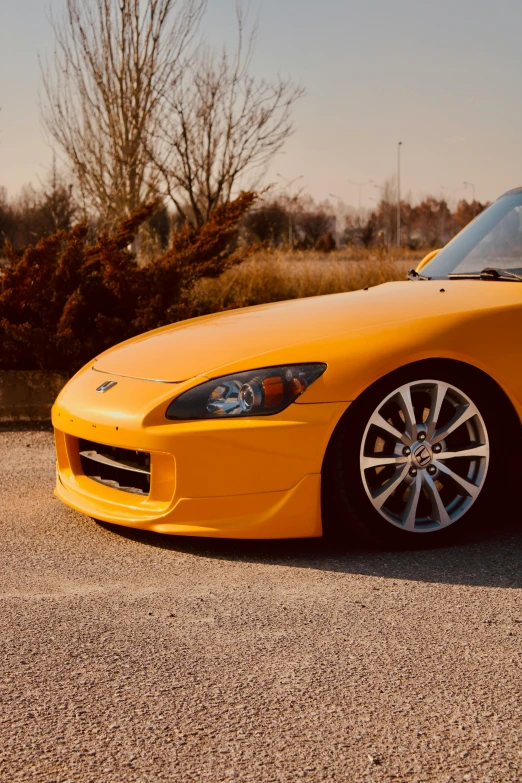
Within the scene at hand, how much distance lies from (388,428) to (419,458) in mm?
193

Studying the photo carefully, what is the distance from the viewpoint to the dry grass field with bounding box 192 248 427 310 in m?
11.9

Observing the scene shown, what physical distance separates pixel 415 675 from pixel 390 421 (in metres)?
1.37

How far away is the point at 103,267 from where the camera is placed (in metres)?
8.60

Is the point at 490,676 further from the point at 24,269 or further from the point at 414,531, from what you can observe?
the point at 24,269

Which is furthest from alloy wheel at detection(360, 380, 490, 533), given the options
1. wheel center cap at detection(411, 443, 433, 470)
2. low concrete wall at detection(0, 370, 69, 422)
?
low concrete wall at detection(0, 370, 69, 422)

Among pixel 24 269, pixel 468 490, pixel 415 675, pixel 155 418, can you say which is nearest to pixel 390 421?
pixel 468 490

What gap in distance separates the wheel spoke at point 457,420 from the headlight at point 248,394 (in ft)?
1.87

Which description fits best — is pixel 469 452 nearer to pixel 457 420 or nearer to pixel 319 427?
pixel 457 420

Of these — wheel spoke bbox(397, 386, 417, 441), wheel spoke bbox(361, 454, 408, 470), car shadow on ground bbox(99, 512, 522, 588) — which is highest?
wheel spoke bbox(397, 386, 417, 441)

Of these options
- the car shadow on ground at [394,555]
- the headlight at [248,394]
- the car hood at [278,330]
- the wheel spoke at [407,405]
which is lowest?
the car shadow on ground at [394,555]

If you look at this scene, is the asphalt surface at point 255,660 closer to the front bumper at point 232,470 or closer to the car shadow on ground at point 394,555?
the car shadow on ground at point 394,555

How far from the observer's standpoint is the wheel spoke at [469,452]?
3.95 metres

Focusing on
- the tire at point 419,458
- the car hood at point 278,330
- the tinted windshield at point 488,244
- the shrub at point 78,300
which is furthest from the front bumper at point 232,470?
the shrub at point 78,300

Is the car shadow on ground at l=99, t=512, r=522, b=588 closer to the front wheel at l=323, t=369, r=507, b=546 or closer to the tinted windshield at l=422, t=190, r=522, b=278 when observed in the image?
the front wheel at l=323, t=369, r=507, b=546
